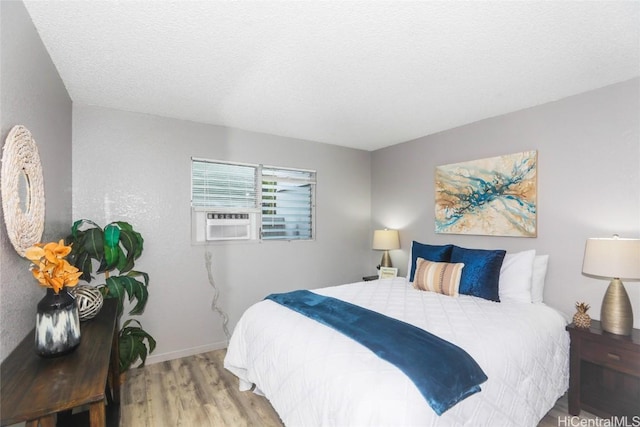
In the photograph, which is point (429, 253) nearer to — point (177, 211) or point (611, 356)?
point (611, 356)

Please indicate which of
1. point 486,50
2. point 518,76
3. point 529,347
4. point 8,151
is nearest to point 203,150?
point 8,151

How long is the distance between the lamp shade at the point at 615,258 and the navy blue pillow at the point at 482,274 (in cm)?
66

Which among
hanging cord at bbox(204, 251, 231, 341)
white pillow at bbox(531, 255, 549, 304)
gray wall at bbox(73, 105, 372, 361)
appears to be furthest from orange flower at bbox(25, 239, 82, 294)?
white pillow at bbox(531, 255, 549, 304)

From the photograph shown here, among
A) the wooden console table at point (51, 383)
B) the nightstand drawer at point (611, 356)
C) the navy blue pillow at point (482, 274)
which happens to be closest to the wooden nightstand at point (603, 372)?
the nightstand drawer at point (611, 356)

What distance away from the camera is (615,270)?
6.79 feet

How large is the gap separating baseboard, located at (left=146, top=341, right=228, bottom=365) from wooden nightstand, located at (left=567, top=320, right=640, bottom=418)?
318 centimetres

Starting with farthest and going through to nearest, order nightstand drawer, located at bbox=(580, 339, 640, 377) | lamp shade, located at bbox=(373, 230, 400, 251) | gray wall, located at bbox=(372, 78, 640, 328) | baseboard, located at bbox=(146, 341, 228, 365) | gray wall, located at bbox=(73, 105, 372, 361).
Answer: lamp shade, located at bbox=(373, 230, 400, 251), baseboard, located at bbox=(146, 341, 228, 365), gray wall, located at bbox=(73, 105, 372, 361), gray wall, located at bbox=(372, 78, 640, 328), nightstand drawer, located at bbox=(580, 339, 640, 377)

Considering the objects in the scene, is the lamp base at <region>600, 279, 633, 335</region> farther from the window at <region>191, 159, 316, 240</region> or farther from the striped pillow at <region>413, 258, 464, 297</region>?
the window at <region>191, 159, 316, 240</region>

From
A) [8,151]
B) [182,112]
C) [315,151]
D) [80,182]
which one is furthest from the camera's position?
[315,151]

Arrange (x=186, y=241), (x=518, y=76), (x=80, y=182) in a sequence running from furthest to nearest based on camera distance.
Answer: (x=186, y=241) < (x=80, y=182) < (x=518, y=76)

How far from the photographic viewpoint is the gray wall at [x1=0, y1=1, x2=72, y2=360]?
4.53 feet

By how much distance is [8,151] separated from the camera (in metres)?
1.37

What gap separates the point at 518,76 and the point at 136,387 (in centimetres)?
393

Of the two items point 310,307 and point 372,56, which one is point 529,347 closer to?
point 310,307
